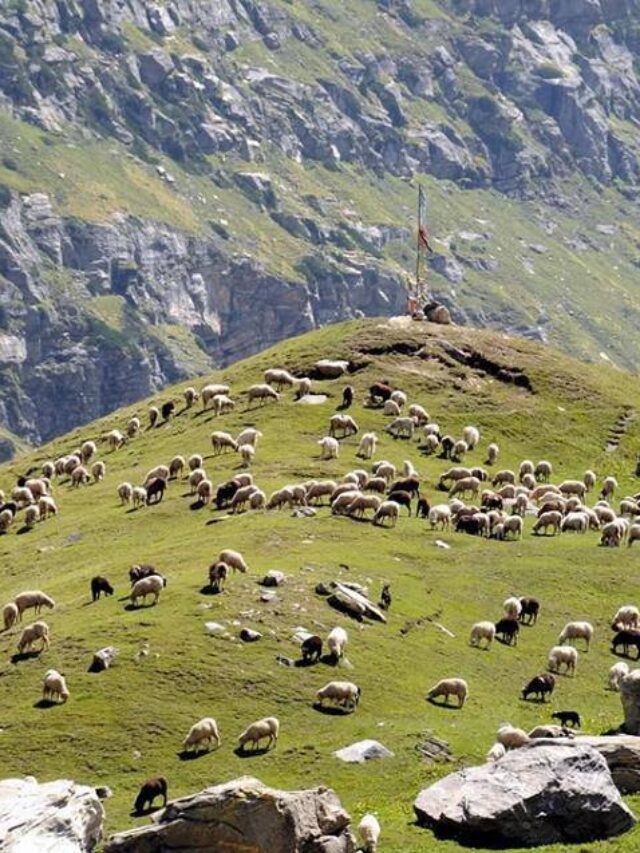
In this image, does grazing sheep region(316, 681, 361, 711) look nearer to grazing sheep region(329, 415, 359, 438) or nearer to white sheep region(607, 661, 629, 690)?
white sheep region(607, 661, 629, 690)

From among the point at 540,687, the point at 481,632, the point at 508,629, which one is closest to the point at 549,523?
the point at 508,629

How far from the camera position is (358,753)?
1902 inches

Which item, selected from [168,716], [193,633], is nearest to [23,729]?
[168,716]

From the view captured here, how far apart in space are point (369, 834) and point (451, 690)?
1932 centimetres

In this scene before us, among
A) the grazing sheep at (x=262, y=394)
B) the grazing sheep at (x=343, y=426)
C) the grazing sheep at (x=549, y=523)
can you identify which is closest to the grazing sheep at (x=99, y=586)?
the grazing sheep at (x=549, y=523)

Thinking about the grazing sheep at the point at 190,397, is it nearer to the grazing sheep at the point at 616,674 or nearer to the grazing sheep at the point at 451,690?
the grazing sheep at the point at 616,674

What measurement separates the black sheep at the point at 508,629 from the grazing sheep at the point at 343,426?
3832 cm

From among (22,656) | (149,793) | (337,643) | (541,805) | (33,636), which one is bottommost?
(22,656)

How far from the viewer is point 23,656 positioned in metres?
57.4

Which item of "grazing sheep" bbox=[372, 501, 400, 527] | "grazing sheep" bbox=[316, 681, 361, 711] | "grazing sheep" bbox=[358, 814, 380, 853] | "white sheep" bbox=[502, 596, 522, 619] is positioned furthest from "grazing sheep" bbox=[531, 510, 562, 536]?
"grazing sheep" bbox=[358, 814, 380, 853]

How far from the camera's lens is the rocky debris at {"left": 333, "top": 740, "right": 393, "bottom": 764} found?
4803 centimetres

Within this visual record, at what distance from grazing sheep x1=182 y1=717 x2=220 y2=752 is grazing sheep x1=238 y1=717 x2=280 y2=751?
86cm

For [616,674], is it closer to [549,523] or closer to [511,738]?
[511,738]

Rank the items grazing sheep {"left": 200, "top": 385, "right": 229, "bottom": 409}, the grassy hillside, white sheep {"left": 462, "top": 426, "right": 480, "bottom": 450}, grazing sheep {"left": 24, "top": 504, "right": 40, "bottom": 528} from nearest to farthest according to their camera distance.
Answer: the grassy hillside < grazing sheep {"left": 24, "top": 504, "right": 40, "bottom": 528} < white sheep {"left": 462, "top": 426, "right": 480, "bottom": 450} < grazing sheep {"left": 200, "top": 385, "right": 229, "bottom": 409}
